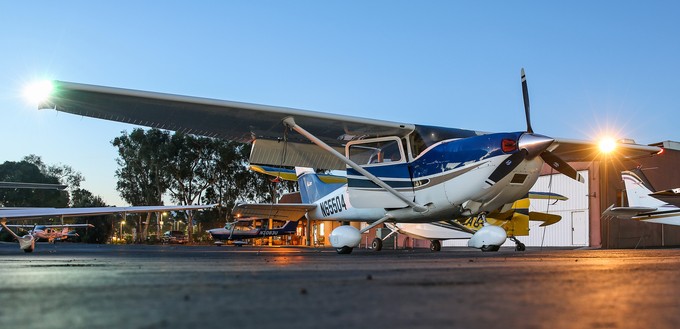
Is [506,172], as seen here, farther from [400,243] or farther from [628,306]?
[400,243]

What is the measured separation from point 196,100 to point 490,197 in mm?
5990

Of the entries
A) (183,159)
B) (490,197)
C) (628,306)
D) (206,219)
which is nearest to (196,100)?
(490,197)

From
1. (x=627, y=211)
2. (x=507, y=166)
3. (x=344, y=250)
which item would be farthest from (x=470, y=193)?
(x=627, y=211)

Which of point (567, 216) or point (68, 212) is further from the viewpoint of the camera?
point (567, 216)

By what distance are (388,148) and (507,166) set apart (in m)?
2.77

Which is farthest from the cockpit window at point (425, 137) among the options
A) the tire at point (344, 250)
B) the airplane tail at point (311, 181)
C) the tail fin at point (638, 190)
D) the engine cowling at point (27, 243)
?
the tail fin at point (638, 190)

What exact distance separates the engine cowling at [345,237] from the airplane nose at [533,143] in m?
3.72

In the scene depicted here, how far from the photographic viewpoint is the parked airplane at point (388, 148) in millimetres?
11609

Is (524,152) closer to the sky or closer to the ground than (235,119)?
closer to the ground

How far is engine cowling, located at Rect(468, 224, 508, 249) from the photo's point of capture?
1192cm

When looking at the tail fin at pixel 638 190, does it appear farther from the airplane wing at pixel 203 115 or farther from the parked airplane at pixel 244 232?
the parked airplane at pixel 244 232

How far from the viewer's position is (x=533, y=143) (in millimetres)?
11320

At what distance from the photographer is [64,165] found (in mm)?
94188

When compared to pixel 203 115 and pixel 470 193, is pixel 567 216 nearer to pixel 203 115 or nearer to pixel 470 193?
pixel 470 193
